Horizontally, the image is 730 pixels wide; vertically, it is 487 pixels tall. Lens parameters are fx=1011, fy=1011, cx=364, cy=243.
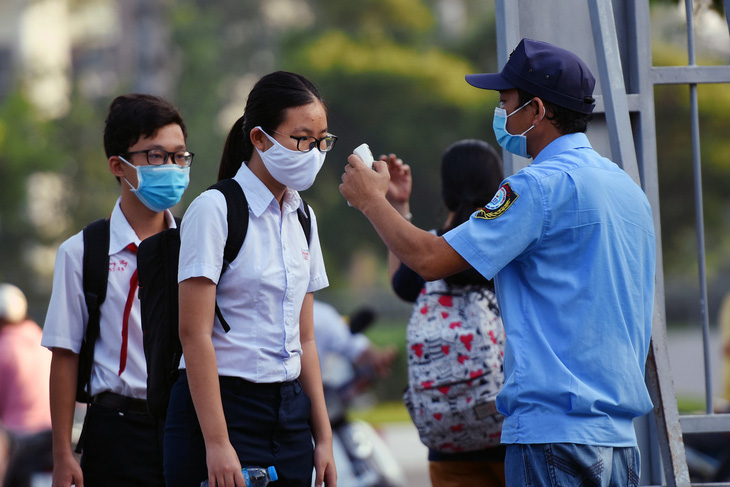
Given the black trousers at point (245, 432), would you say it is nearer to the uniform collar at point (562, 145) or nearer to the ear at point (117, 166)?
the uniform collar at point (562, 145)

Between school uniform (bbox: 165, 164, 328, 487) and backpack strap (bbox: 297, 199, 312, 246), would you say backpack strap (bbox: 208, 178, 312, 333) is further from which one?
backpack strap (bbox: 297, 199, 312, 246)

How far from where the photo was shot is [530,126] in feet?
8.87

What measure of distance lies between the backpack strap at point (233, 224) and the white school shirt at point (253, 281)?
1 cm

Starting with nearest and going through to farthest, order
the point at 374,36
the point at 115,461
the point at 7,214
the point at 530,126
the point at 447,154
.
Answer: the point at 530,126
the point at 115,461
the point at 447,154
the point at 7,214
the point at 374,36

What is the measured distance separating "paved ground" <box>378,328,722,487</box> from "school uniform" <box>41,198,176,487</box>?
106 inches

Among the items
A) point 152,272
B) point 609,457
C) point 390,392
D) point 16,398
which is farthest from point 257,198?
point 390,392

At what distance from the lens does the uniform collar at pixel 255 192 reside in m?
2.70

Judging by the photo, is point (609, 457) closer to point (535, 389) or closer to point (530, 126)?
point (535, 389)

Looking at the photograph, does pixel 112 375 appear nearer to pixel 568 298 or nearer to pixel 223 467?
pixel 223 467

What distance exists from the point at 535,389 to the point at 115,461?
144cm

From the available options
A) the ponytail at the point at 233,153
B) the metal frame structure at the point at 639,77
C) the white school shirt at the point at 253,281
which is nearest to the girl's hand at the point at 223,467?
the white school shirt at the point at 253,281

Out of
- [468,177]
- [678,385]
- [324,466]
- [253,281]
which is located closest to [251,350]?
[253,281]

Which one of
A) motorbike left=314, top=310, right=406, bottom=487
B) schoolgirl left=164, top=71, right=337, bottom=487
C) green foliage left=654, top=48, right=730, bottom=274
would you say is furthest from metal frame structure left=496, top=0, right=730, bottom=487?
green foliage left=654, top=48, right=730, bottom=274

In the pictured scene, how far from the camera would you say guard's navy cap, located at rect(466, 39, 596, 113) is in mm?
2641
